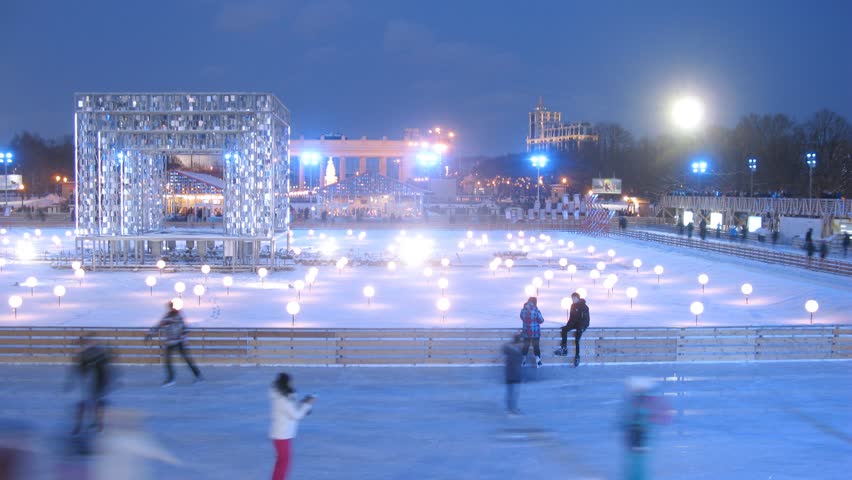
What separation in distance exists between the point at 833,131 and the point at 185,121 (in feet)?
190

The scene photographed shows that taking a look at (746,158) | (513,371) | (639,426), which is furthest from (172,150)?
(746,158)

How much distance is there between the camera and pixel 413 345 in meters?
14.0

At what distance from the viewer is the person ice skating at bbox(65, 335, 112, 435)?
953 cm

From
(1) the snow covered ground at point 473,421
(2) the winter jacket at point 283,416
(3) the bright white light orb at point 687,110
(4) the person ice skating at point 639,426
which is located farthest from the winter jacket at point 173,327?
(3) the bright white light orb at point 687,110

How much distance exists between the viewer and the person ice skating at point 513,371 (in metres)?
10.6

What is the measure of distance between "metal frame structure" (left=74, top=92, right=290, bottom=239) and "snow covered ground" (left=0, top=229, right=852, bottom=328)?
10.6ft

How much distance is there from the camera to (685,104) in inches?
2074

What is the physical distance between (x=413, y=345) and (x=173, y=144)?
978 inches

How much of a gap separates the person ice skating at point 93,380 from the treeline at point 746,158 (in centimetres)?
6132

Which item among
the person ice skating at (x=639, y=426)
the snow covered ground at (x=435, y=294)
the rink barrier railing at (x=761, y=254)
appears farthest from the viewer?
the rink barrier railing at (x=761, y=254)

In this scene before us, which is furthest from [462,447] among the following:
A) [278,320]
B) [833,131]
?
[833,131]

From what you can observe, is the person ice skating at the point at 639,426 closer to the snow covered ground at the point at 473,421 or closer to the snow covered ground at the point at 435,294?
the snow covered ground at the point at 473,421

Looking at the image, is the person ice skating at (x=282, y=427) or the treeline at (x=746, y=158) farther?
the treeline at (x=746, y=158)

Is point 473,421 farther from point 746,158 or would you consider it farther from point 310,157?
point 310,157
